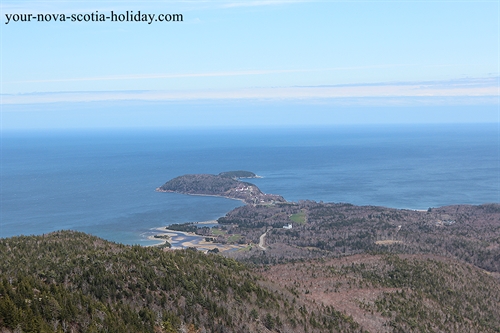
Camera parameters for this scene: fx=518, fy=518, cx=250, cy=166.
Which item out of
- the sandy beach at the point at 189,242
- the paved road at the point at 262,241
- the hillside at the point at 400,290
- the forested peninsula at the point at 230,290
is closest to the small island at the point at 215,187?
the paved road at the point at 262,241

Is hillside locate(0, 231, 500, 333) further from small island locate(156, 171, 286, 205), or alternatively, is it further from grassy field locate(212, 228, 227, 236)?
small island locate(156, 171, 286, 205)

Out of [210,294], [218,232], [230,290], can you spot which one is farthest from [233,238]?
[210,294]

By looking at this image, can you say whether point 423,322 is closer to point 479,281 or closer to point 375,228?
point 479,281

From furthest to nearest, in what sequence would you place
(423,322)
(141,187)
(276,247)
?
(141,187), (276,247), (423,322)

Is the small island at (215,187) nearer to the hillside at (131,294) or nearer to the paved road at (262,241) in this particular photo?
the paved road at (262,241)

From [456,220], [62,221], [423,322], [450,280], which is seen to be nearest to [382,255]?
[450,280]

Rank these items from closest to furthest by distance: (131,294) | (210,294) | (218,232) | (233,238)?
(131,294)
(210,294)
(233,238)
(218,232)

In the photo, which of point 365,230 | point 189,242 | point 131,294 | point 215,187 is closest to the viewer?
point 131,294

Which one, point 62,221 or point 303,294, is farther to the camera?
point 62,221

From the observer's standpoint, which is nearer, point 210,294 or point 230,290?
point 210,294

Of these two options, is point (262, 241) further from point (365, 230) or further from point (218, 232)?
point (365, 230)

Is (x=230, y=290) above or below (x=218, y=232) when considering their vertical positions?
above
